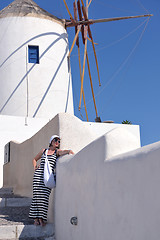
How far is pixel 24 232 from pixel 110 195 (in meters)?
1.80

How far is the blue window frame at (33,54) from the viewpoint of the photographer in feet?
42.1

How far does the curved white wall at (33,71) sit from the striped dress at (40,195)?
8119mm

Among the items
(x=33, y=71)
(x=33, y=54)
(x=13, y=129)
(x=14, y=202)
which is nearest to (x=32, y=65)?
(x=33, y=71)

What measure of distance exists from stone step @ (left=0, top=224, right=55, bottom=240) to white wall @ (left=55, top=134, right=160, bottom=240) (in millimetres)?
204

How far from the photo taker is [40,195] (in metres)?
4.18

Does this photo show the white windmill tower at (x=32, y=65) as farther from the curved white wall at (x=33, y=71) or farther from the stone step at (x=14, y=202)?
the stone step at (x=14, y=202)

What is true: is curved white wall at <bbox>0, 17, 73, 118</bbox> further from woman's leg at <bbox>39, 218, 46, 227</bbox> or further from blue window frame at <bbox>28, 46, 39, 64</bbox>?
woman's leg at <bbox>39, 218, 46, 227</bbox>

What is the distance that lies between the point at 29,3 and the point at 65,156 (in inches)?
445

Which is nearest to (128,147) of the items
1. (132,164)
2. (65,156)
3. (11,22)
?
(132,164)

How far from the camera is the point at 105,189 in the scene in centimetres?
261

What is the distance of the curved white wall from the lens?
12.4m

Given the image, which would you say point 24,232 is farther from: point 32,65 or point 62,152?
point 32,65

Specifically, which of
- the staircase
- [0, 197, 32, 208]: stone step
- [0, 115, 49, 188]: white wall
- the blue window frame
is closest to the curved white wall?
the blue window frame

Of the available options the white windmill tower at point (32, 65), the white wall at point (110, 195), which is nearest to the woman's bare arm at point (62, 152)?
the white wall at point (110, 195)
